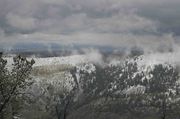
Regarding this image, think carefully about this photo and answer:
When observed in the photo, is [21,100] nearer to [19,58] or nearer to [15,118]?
[19,58]

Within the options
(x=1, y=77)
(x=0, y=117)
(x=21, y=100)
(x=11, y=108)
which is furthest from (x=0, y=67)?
(x=11, y=108)

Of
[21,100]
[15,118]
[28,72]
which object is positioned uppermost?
[28,72]

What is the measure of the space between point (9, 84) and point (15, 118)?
89.2ft

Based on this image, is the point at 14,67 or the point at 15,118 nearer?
the point at 14,67

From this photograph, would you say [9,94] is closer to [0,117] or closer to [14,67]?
[14,67]

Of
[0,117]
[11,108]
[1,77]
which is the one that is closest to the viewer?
[1,77]

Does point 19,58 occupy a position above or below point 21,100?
above

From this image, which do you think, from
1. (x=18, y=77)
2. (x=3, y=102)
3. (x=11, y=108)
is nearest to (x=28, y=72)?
(x=18, y=77)

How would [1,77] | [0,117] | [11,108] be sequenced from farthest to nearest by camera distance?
[11,108] < [0,117] < [1,77]

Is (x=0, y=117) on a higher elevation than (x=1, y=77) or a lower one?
lower

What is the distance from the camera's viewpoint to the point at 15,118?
10250 cm

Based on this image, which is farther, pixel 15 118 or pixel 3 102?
pixel 15 118

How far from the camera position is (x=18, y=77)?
78.4 m

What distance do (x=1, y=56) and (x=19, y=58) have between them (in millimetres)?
3430
